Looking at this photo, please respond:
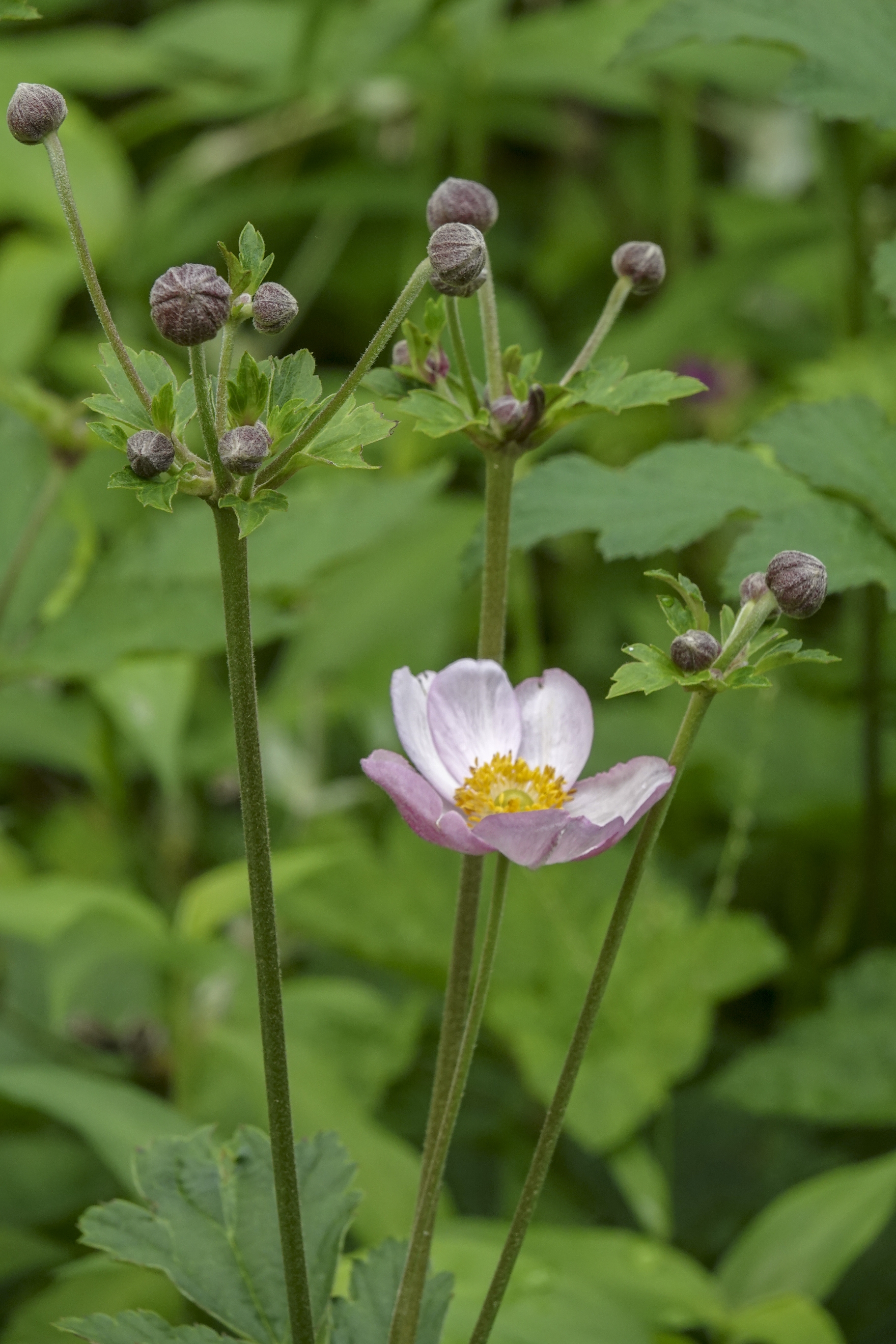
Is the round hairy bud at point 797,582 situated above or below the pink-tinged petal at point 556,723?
above

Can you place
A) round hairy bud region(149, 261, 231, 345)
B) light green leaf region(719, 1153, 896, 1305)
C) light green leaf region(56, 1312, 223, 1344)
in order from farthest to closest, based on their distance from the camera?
light green leaf region(719, 1153, 896, 1305), light green leaf region(56, 1312, 223, 1344), round hairy bud region(149, 261, 231, 345)

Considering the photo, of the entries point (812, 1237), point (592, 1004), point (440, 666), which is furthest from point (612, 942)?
point (440, 666)

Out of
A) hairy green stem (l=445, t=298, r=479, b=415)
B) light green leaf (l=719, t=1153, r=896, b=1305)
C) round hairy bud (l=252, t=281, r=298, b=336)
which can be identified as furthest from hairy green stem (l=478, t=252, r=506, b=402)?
light green leaf (l=719, t=1153, r=896, b=1305)

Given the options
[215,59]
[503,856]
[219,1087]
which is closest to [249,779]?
[503,856]

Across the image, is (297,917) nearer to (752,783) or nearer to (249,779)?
(752,783)

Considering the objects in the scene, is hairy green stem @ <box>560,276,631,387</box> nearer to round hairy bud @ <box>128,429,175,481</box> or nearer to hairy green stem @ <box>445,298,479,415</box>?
hairy green stem @ <box>445,298,479,415</box>

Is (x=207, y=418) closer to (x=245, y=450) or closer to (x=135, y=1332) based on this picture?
(x=245, y=450)

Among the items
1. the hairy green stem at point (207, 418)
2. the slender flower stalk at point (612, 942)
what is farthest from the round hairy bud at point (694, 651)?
the hairy green stem at point (207, 418)

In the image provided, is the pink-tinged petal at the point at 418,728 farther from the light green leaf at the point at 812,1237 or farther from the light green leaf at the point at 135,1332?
the light green leaf at the point at 812,1237
